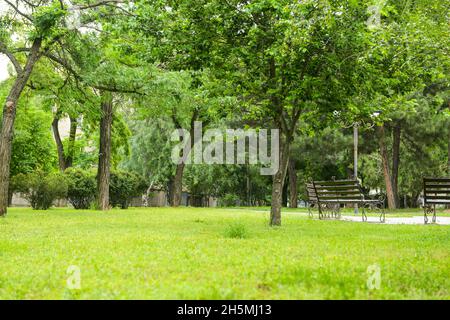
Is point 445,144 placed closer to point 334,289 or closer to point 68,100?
point 68,100

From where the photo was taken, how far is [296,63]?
466 inches

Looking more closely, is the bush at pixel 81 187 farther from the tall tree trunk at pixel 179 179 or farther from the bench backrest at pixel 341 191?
the bench backrest at pixel 341 191

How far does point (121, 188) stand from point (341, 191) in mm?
17243

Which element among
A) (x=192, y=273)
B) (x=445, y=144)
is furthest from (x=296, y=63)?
(x=445, y=144)

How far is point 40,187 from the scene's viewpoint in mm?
23141

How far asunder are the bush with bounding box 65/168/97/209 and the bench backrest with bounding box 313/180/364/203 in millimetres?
14352

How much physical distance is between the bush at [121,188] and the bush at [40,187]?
5446 millimetres

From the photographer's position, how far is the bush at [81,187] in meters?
26.6

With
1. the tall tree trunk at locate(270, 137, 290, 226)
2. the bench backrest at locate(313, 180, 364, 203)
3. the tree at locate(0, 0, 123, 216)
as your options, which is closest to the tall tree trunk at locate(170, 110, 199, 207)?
the tree at locate(0, 0, 123, 216)

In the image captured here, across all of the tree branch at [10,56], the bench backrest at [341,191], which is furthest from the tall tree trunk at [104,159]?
the bench backrest at [341,191]

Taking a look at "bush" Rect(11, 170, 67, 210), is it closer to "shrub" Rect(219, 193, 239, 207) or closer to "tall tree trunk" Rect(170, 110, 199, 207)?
"tall tree trunk" Rect(170, 110, 199, 207)

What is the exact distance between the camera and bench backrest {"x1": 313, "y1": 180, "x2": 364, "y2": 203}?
14.8m

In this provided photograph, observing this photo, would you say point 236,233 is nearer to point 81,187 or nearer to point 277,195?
point 277,195
